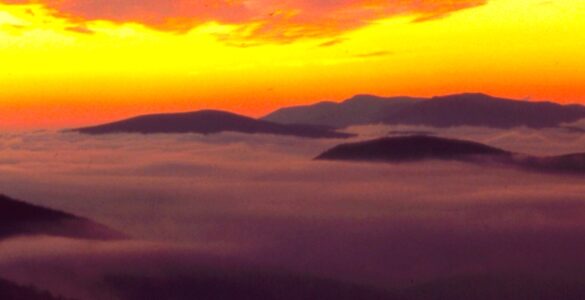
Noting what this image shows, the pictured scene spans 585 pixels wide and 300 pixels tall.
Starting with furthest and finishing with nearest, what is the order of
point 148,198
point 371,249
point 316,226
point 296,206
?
point 148,198 < point 296,206 < point 316,226 < point 371,249

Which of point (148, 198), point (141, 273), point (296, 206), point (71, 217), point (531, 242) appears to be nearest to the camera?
point (141, 273)

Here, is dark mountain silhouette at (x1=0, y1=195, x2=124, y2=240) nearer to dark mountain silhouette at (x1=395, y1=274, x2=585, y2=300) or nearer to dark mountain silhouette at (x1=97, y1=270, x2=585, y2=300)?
dark mountain silhouette at (x1=97, y1=270, x2=585, y2=300)

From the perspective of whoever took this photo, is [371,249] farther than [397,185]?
No

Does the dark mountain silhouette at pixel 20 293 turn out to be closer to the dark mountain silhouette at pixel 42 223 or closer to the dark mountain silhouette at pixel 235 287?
the dark mountain silhouette at pixel 235 287

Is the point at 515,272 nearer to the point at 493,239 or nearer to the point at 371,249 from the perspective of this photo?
the point at 371,249

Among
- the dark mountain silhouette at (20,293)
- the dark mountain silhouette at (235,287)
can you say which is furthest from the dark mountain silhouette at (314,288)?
the dark mountain silhouette at (20,293)

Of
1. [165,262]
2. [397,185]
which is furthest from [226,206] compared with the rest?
[165,262]
